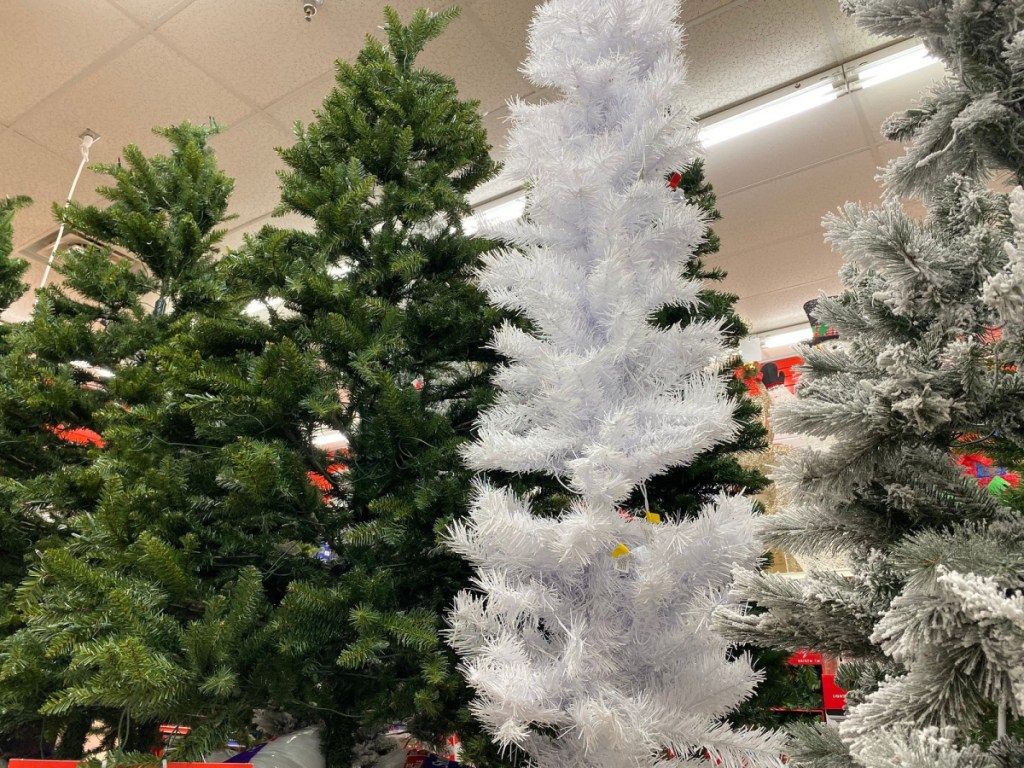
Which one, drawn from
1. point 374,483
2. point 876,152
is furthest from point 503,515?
point 876,152

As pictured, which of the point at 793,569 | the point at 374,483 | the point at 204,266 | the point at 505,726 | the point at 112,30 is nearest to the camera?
the point at 505,726

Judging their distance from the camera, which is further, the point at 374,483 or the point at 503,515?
the point at 374,483

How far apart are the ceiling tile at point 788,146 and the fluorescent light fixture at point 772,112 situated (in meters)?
0.06

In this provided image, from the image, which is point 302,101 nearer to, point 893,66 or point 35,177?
point 35,177

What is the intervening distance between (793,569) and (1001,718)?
5.70ft

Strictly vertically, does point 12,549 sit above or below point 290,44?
below

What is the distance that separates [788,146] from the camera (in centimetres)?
304

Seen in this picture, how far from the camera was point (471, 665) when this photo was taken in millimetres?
797

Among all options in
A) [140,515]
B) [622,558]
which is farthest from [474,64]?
[622,558]

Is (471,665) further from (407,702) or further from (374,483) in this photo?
(374,483)

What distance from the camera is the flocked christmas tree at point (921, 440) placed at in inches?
19.7

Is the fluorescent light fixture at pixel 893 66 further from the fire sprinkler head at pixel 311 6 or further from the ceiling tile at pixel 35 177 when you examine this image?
the ceiling tile at pixel 35 177

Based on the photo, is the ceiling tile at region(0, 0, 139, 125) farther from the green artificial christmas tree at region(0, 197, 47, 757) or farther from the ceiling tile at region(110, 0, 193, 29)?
the green artificial christmas tree at region(0, 197, 47, 757)

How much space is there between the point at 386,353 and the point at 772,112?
243 centimetres
